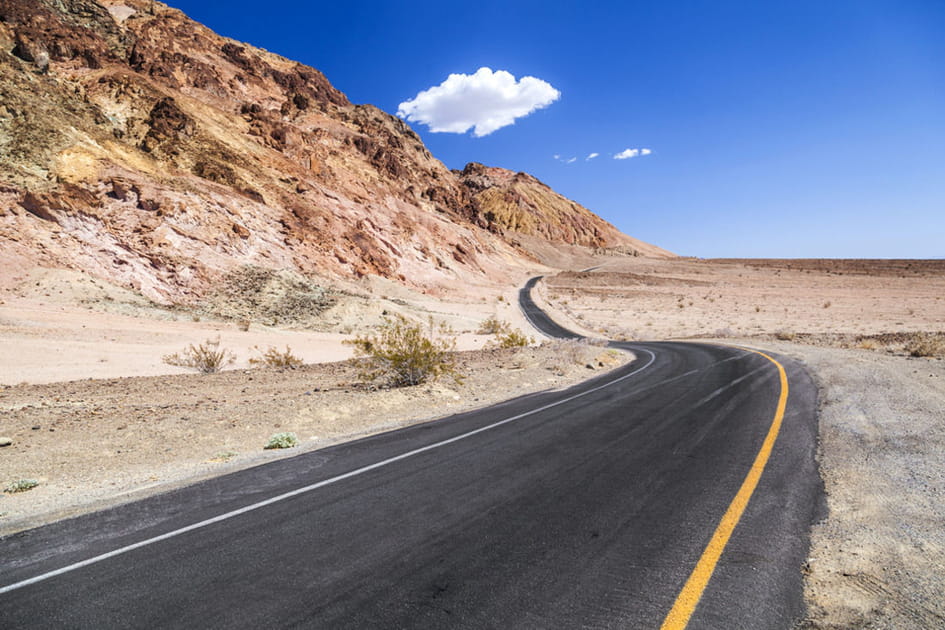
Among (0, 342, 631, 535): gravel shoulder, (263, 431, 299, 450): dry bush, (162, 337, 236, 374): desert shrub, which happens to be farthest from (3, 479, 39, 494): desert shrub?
(162, 337, 236, 374): desert shrub

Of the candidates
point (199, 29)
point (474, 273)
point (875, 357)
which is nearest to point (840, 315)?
point (875, 357)

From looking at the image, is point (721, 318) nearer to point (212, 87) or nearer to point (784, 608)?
point (784, 608)

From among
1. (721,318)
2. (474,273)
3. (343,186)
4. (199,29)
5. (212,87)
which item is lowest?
(721,318)

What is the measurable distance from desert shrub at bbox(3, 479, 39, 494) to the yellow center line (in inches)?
314

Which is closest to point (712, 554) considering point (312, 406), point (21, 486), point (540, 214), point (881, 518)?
point (881, 518)

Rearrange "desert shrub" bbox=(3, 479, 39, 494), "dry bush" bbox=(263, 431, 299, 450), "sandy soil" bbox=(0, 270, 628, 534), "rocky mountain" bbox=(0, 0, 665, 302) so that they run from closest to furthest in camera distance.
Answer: "desert shrub" bbox=(3, 479, 39, 494), "sandy soil" bbox=(0, 270, 628, 534), "dry bush" bbox=(263, 431, 299, 450), "rocky mountain" bbox=(0, 0, 665, 302)

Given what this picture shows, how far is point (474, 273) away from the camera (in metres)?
65.8

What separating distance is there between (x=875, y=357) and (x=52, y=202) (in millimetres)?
38810

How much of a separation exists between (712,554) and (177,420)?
32.2ft

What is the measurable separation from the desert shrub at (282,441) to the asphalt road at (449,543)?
123cm

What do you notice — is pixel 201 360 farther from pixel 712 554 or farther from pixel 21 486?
pixel 712 554

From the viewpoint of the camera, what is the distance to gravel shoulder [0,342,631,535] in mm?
6340

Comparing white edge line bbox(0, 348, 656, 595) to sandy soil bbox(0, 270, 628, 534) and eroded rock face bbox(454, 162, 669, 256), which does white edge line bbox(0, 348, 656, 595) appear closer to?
sandy soil bbox(0, 270, 628, 534)

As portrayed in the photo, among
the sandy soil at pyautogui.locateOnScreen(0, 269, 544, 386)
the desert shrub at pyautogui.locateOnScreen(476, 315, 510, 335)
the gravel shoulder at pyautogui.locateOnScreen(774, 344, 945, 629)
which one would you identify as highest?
the sandy soil at pyautogui.locateOnScreen(0, 269, 544, 386)
